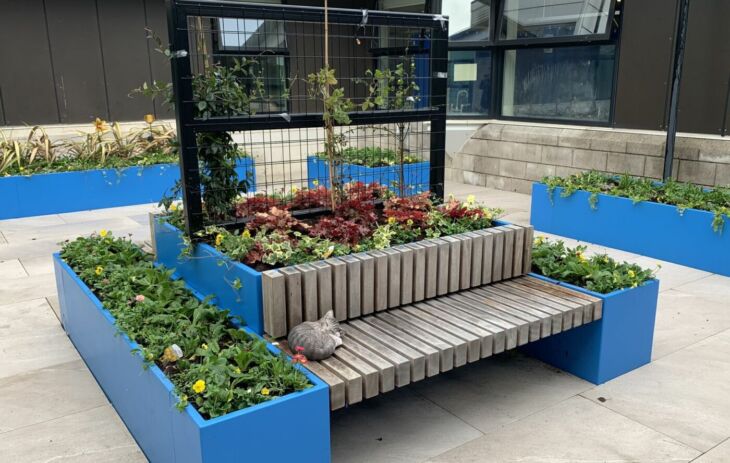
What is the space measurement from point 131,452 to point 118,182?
6.75 meters

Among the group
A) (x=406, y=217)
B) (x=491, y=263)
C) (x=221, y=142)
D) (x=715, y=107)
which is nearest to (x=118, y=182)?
(x=221, y=142)

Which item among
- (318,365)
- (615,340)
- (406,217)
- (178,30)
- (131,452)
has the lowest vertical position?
(131,452)

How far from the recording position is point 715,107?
7414mm

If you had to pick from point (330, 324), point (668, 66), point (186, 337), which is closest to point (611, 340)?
point (330, 324)

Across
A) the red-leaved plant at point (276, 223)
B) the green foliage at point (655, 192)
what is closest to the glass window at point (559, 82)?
the green foliage at point (655, 192)

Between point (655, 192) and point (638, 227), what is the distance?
496 millimetres

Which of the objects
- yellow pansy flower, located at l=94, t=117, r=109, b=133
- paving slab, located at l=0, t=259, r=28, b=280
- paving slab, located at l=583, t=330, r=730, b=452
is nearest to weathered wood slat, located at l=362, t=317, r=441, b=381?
paving slab, located at l=583, t=330, r=730, b=452

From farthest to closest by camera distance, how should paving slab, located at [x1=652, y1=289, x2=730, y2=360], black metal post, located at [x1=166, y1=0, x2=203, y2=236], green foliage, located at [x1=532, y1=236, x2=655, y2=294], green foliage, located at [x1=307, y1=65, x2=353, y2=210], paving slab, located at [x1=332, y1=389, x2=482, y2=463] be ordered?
paving slab, located at [x1=652, y1=289, x2=730, y2=360] → green foliage, located at [x1=307, y1=65, x2=353, y2=210] → green foliage, located at [x1=532, y1=236, x2=655, y2=294] → black metal post, located at [x1=166, y1=0, x2=203, y2=236] → paving slab, located at [x1=332, y1=389, x2=482, y2=463]

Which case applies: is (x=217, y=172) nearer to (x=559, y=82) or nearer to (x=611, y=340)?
(x=611, y=340)

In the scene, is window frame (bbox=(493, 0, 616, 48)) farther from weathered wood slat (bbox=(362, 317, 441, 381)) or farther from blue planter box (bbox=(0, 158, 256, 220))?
weathered wood slat (bbox=(362, 317, 441, 381))

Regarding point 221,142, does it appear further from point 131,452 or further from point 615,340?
point 615,340

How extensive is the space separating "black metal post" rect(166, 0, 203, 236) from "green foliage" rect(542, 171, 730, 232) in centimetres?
460

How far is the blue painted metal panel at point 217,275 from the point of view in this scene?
3352 millimetres

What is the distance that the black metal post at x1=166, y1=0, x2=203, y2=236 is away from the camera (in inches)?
143
